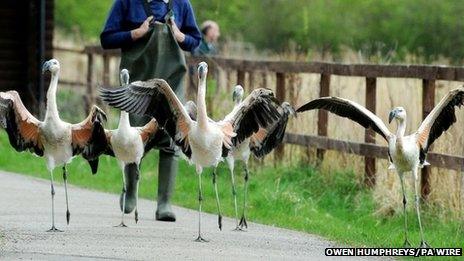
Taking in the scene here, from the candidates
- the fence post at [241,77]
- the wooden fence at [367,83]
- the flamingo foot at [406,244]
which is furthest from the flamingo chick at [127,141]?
the fence post at [241,77]

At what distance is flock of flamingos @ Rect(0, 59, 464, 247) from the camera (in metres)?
11.9

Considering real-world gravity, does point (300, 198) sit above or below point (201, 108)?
below

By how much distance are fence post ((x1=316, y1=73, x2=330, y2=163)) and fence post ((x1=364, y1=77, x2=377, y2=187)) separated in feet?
3.31

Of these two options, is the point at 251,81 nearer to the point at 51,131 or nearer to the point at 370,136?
the point at 370,136

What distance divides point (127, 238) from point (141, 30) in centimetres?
246

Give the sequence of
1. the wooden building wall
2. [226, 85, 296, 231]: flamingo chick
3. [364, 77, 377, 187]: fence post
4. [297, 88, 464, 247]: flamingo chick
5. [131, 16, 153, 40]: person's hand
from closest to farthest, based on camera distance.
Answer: [297, 88, 464, 247]: flamingo chick, [226, 85, 296, 231]: flamingo chick, [131, 16, 153, 40]: person's hand, [364, 77, 377, 187]: fence post, the wooden building wall

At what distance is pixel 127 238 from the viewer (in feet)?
38.5

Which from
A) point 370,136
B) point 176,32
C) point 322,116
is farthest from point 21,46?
point 176,32

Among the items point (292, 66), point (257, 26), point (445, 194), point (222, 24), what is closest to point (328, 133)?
point (292, 66)

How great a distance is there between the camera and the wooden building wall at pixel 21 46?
25.9m

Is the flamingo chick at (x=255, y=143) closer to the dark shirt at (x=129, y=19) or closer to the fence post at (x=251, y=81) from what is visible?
the dark shirt at (x=129, y=19)

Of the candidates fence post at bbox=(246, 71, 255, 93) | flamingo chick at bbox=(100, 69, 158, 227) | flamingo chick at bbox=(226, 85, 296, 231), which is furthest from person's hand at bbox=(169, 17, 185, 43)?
fence post at bbox=(246, 71, 255, 93)

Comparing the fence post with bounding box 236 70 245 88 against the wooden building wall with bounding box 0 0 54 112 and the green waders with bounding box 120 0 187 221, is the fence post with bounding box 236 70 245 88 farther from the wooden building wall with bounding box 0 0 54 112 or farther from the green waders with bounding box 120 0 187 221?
the wooden building wall with bounding box 0 0 54 112

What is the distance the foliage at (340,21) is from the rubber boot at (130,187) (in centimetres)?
2000
